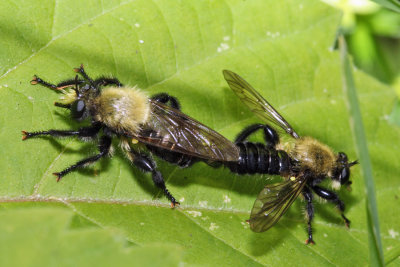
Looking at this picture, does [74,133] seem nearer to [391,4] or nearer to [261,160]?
[261,160]

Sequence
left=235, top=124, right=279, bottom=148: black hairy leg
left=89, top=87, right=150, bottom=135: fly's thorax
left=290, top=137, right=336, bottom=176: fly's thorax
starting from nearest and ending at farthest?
left=89, top=87, right=150, bottom=135: fly's thorax → left=235, top=124, right=279, bottom=148: black hairy leg → left=290, top=137, right=336, bottom=176: fly's thorax

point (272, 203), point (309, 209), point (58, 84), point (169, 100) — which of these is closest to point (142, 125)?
point (169, 100)

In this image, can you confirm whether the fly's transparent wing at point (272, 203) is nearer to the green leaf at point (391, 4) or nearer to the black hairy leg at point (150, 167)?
the black hairy leg at point (150, 167)

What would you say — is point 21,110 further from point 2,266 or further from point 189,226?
point 2,266

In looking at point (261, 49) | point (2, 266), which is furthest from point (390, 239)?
point (2, 266)

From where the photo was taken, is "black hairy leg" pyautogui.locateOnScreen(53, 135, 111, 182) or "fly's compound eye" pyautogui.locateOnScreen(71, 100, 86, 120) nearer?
"black hairy leg" pyautogui.locateOnScreen(53, 135, 111, 182)

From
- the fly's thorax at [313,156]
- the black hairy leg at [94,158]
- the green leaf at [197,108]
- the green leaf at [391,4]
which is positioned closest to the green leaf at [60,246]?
the green leaf at [197,108]

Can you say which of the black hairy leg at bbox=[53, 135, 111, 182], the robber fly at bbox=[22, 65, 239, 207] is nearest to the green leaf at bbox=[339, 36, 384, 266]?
the robber fly at bbox=[22, 65, 239, 207]

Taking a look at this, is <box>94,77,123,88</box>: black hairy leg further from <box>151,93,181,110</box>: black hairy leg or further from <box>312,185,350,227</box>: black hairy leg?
<box>312,185,350,227</box>: black hairy leg
